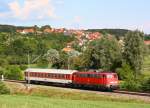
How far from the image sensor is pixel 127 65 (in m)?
69.5

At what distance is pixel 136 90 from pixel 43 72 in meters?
17.3

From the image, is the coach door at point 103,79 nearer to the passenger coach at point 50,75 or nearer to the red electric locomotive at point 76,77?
the red electric locomotive at point 76,77

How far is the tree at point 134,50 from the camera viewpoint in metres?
74.0

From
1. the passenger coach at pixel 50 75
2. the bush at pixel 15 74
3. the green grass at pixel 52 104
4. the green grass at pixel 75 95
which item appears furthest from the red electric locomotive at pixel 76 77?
the green grass at pixel 52 104

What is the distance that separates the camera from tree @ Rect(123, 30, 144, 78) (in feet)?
243

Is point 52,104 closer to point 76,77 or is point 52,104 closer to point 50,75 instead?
point 76,77

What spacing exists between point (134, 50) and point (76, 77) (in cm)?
2639

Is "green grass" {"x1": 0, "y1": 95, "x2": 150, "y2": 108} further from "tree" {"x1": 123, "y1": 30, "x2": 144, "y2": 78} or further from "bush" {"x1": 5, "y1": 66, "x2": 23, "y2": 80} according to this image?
"bush" {"x1": 5, "y1": 66, "x2": 23, "y2": 80}

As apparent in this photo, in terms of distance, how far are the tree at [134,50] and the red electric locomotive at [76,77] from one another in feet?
64.3

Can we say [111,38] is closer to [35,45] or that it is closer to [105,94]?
[105,94]

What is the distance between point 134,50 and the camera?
76.0m

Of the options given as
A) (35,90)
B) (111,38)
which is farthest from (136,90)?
(111,38)

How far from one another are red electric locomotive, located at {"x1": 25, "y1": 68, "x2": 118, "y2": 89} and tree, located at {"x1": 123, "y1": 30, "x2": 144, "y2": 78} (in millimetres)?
19608

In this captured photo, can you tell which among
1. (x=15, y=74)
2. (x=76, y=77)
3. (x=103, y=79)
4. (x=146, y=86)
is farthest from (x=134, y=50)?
(x=103, y=79)
